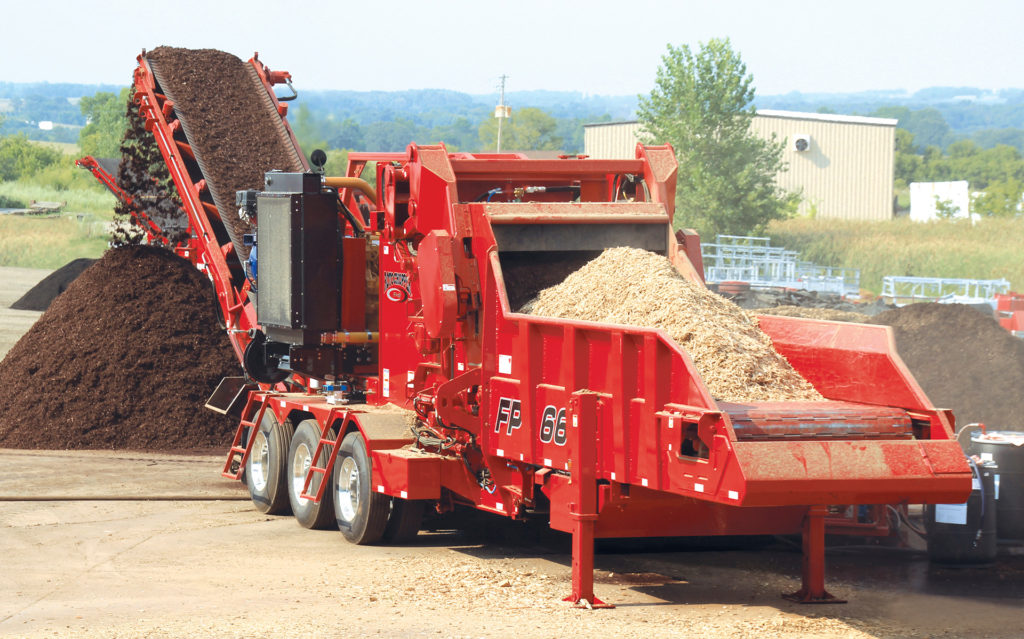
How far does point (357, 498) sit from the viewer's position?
11.7m

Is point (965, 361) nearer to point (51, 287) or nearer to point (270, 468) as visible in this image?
point (270, 468)

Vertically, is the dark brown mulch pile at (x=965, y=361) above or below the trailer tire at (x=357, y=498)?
above

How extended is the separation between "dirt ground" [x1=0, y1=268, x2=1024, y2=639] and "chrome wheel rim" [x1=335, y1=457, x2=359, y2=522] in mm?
277

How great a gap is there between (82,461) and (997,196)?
88690mm

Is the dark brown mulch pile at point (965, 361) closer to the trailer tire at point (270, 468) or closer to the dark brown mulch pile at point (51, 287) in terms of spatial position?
the trailer tire at point (270, 468)

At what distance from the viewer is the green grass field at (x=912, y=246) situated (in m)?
45.2

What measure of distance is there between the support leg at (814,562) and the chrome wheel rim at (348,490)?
393 centimetres

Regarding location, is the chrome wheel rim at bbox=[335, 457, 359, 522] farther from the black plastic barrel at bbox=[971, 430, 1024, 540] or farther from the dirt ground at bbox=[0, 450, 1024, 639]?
the black plastic barrel at bbox=[971, 430, 1024, 540]

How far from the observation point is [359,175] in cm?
1362

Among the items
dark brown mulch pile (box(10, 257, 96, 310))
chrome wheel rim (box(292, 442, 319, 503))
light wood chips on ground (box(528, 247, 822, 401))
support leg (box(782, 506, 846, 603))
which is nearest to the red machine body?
support leg (box(782, 506, 846, 603))

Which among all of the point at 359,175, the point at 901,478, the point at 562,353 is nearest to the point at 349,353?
the point at 359,175

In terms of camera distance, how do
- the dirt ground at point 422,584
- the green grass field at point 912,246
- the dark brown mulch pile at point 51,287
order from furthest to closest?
the green grass field at point 912,246 → the dark brown mulch pile at point 51,287 → the dirt ground at point 422,584

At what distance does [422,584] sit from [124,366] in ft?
27.6

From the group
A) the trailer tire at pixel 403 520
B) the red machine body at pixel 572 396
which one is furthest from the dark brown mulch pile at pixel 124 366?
the trailer tire at pixel 403 520
